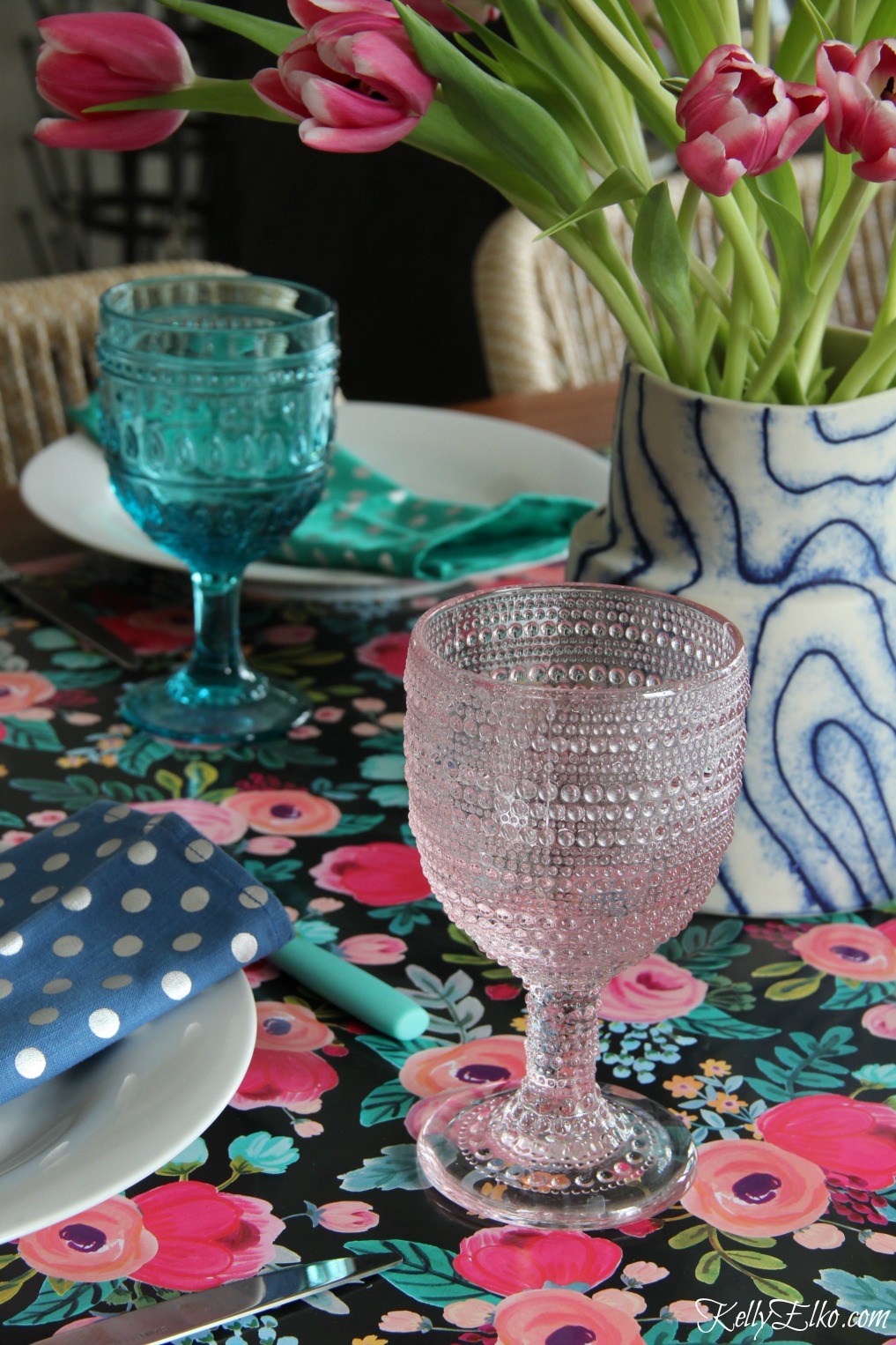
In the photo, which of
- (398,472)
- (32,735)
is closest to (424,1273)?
(32,735)

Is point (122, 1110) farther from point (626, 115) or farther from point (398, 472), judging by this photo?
point (398, 472)

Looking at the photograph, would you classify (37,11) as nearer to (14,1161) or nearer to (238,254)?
(238,254)

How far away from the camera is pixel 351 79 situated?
0.44 m

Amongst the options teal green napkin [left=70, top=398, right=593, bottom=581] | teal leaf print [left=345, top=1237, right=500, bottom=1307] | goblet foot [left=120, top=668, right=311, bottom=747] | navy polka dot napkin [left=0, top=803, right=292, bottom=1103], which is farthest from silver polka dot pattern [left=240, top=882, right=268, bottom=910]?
teal green napkin [left=70, top=398, right=593, bottom=581]

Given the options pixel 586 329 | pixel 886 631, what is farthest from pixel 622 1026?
Result: pixel 586 329

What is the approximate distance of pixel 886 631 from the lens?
552 mm

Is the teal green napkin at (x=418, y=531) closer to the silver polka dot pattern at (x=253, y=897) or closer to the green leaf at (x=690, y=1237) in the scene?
the silver polka dot pattern at (x=253, y=897)

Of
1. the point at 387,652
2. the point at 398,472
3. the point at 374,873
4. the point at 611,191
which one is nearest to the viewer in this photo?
the point at 611,191

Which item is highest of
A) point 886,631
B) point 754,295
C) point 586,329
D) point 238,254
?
point 754,295

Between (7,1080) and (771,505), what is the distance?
32 centimetres

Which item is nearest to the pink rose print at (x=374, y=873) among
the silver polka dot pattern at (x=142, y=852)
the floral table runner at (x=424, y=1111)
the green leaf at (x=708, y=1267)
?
the floral table runner at (x=424, y=1111)

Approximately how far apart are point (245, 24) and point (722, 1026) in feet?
1.22

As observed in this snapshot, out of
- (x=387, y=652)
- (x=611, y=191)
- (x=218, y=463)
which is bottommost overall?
(x=387, y=652)

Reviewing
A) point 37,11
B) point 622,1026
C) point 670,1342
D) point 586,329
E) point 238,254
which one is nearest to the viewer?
point 670,1342
